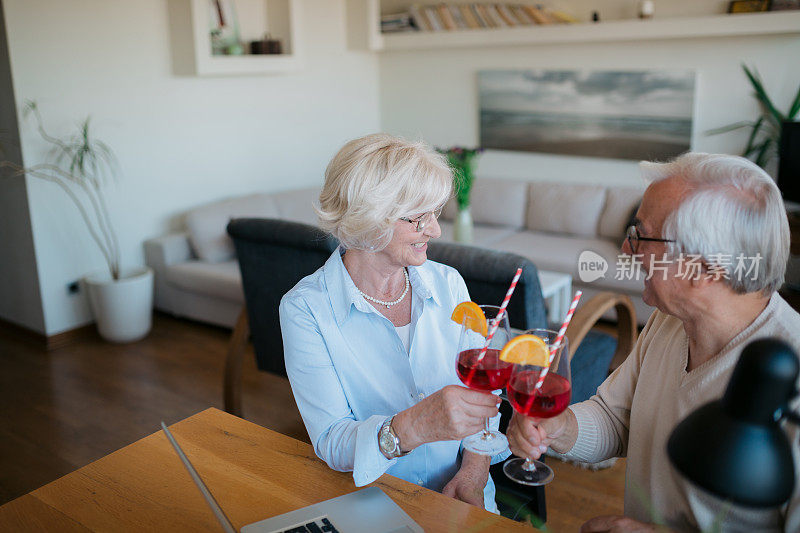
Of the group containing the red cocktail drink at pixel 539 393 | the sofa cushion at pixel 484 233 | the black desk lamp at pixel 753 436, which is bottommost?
the sofa cushion at pixel 484 233

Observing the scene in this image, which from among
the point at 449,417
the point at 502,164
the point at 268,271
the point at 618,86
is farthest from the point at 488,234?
the point at 449,417

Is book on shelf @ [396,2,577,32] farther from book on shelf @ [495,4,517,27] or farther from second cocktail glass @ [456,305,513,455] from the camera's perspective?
second cocktail glass @ [456,305,513,455]

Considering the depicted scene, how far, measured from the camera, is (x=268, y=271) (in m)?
2.92

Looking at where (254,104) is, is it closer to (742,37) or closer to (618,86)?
(618,86)

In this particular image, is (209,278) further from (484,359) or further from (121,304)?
(484,359)

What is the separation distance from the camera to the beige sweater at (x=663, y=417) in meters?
1.16

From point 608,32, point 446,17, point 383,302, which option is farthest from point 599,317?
point 446,17

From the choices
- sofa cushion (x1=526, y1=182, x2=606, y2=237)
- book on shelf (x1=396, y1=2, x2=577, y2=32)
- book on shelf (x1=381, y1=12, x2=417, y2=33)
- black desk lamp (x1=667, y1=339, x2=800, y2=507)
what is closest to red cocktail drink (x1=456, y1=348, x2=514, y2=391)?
black desk lamp (x1=667, y1=339, x2=800, y2=507)

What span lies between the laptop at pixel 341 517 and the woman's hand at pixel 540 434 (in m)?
0.25

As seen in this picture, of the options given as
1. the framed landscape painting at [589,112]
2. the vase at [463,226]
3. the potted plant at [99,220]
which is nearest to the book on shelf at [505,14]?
the framed landscape painting at [589,112]

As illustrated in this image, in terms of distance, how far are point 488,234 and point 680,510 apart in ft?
12.2

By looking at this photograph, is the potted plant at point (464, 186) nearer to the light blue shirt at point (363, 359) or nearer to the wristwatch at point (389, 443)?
the light blue shirt at point (363, 359)

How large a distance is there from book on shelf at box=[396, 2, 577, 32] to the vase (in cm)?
172

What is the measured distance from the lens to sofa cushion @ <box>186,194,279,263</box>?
442cm
